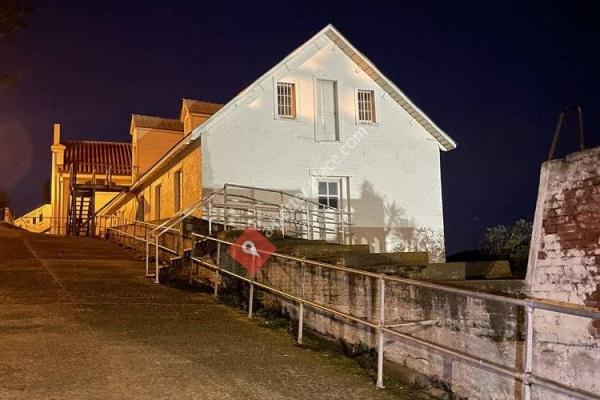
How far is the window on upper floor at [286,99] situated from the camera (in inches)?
786

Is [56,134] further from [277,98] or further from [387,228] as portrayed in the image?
[387,228]

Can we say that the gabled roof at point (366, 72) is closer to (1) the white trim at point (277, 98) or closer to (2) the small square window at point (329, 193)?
(1) the white trim at point (277, 98)

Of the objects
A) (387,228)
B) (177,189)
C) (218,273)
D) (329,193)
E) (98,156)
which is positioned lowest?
(218,273)

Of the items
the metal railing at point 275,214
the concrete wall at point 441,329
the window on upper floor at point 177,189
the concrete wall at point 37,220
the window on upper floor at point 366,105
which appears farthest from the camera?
the concrete wall at point 37,220

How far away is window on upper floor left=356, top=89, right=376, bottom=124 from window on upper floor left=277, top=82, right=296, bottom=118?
2230 millimetres

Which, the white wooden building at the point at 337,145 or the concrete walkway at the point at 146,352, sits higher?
the white wooden building at the point at 337,145

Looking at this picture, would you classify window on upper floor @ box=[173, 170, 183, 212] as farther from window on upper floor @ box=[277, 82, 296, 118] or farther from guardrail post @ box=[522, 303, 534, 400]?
guardrail post @ box=[522, 303, 534, 400]

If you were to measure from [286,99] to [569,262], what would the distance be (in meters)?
14.0

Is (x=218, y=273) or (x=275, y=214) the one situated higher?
(x=275, y=214)

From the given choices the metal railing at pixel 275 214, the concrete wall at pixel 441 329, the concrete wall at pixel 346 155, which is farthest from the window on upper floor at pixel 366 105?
the concrete wall at pixel 441 329

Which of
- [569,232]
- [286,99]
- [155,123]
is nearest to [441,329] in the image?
[569,232]

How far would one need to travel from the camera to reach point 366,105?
69.3 feet

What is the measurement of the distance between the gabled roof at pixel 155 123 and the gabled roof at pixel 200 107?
17.5ft

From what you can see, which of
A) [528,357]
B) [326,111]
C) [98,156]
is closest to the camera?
[528,357]
